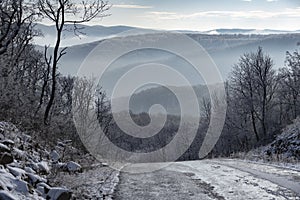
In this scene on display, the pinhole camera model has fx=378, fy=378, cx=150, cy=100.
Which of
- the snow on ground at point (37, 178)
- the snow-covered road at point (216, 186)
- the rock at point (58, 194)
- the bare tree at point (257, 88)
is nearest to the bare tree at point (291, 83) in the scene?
the bare tree at point (257, 88)

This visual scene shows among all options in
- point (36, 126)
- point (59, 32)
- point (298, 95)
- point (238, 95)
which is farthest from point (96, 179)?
point (298, 95)

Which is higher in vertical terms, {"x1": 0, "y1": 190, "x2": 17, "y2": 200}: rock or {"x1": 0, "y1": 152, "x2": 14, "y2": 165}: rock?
{"x1": 0, "y1": 152, "x2": 14, "y2": 165}: rock

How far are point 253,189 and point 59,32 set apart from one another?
54.8ft

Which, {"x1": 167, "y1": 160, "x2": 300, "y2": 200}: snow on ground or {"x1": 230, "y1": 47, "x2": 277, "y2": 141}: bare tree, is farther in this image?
{"x1": 230, "y1": 47, "x2": 277, "y2": 141}: bare tree

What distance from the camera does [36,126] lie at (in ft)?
65.9

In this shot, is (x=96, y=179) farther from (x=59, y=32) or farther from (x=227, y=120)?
(x=227, y=120)

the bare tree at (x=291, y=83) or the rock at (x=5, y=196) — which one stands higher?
the bare tree at (x=291, y=83)

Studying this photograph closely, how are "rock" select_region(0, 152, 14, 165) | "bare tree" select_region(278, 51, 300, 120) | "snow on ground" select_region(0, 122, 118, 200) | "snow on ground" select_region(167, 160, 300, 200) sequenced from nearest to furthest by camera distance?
"snow on ground" select_region(0, 122, 118, 200)
"rock" select_region(0, 152, 14, 165)
"snow on ground" select_region(167, 160, 300, 200)
"bare tree" select_region(278, 51, 300, 120)

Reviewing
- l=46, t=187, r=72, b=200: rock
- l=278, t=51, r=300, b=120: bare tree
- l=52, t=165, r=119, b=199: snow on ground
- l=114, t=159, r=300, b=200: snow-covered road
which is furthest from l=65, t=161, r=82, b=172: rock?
l=278, t=51, r=300, b=120: bare tree

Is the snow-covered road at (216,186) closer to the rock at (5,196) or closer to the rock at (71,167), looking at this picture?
the rock at (71,167)

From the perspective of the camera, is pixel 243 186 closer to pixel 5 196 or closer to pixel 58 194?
pixel 58 194

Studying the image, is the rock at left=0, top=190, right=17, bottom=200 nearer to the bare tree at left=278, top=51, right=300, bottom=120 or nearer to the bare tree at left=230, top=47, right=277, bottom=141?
the bare tree at left=230, top=47, right=277, bottom=141

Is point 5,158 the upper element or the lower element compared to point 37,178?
upper

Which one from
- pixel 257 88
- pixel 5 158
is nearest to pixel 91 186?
pixel 5 158
